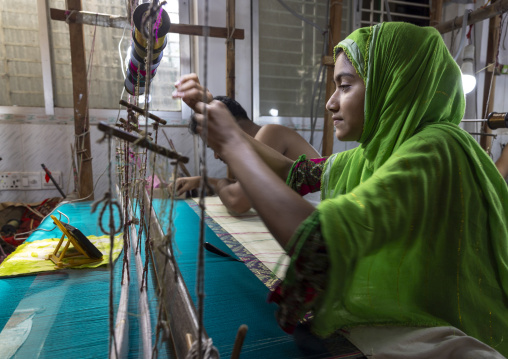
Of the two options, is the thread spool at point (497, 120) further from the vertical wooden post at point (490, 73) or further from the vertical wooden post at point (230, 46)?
the vertical wooden post at point (230, 46)

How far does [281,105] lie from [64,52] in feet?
7.24

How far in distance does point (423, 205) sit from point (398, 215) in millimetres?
74

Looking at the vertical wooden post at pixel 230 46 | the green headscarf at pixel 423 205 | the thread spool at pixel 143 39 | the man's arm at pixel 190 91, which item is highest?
the vertical wooden post at pixel 230 46

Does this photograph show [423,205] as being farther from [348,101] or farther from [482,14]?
[482,14]

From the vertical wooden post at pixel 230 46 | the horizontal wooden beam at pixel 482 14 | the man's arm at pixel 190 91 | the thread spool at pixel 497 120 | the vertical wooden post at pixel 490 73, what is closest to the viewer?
the man's arm at pixel 190 91

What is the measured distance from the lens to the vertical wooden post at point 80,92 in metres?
2.26

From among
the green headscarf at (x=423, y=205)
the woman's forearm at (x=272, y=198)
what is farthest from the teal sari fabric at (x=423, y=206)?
the woman's forearm at (x=272, y=198)

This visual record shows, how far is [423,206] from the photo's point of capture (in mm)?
603

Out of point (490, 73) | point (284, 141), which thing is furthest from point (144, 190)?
point (490, 73)

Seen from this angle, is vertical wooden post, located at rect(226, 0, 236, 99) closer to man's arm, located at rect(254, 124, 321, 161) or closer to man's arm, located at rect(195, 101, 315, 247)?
man's arm, located at rect(254, 124, 321, 161)

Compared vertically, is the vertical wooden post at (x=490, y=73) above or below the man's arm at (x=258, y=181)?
above

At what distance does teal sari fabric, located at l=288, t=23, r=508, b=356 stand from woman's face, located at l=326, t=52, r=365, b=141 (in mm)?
23

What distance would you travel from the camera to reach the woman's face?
81 centimetres

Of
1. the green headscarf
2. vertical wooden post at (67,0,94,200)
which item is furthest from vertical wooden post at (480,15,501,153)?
vertical wooden post at (67,0,94,200)
